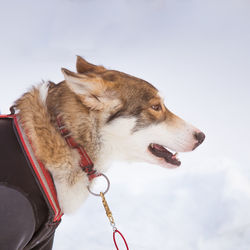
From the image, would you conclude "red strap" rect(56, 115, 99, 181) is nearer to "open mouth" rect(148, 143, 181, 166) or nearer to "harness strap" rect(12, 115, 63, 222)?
"harness strap" rect(12, 115, 63, 222)

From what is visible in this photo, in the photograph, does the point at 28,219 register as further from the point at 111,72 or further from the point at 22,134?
the point at 111,72

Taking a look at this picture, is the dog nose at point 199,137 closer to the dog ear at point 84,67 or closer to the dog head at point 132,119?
the dog head at point 132,119

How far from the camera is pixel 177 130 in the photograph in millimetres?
3523

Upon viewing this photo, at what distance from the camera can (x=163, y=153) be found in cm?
355

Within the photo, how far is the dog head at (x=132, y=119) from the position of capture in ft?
10.3

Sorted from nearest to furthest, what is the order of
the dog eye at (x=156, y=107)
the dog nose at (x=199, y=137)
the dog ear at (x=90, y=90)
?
the dog ear at (x=90, y=90) < the dog eye at (x=156, y=107) < the dog nose at (x=199, y=137)

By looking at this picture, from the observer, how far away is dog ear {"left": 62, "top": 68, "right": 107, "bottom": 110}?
10.1ft

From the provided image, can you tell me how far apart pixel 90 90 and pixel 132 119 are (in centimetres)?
52

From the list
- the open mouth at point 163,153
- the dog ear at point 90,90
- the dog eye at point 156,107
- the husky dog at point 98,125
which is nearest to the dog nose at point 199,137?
the husky dog at point 98,125

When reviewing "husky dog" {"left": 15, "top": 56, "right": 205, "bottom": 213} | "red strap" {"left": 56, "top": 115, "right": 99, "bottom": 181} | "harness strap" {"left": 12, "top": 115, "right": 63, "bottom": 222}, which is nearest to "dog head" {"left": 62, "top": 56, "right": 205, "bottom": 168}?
"husky dog" {"left": 15, "top": 56, "right": 205, "bottom": 213}

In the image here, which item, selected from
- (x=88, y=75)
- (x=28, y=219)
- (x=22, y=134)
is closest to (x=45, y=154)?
(x=22, y=134)

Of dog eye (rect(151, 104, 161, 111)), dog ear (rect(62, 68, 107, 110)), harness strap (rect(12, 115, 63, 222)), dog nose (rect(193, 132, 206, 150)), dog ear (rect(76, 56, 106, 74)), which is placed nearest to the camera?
harness strap (rect(12, 115, 63, 222))

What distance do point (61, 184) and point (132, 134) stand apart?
875 mm

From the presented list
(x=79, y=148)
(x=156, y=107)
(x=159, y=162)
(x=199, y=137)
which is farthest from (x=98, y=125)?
(x=199, y=137)
